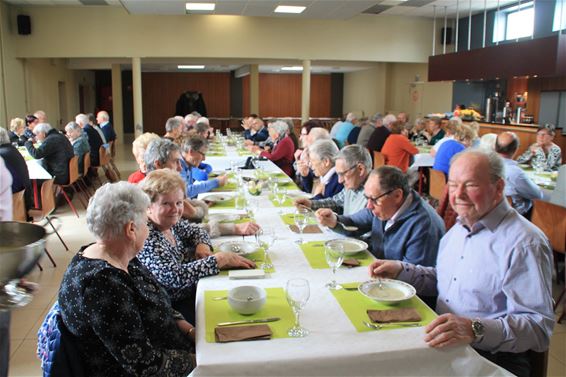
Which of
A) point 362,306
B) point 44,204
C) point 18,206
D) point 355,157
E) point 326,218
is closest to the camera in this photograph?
point 362,306

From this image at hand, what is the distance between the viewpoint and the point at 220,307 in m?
2.03

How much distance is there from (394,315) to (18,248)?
4.41 ft

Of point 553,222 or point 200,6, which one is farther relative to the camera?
point 200,6

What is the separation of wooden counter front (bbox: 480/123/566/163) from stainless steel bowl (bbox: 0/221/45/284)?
914 cm

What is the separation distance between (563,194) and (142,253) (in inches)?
149

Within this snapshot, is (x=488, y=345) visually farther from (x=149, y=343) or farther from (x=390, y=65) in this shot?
(x=390, y=65)

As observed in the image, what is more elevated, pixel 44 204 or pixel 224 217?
pixel 224 217

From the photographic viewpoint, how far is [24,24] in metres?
11.9

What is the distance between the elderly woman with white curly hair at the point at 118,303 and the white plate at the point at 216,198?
209 centimetres

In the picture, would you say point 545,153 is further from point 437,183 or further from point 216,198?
point 216,198

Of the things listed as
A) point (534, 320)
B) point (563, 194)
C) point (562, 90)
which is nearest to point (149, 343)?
point (534, 320)

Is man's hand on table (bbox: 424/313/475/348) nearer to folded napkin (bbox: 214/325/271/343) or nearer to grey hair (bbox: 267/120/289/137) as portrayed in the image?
folded napkin (bbox: 214/325/271/343)

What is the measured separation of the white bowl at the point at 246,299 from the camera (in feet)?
6.39

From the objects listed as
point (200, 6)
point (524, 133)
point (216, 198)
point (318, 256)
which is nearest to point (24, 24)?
point (200, 6)
